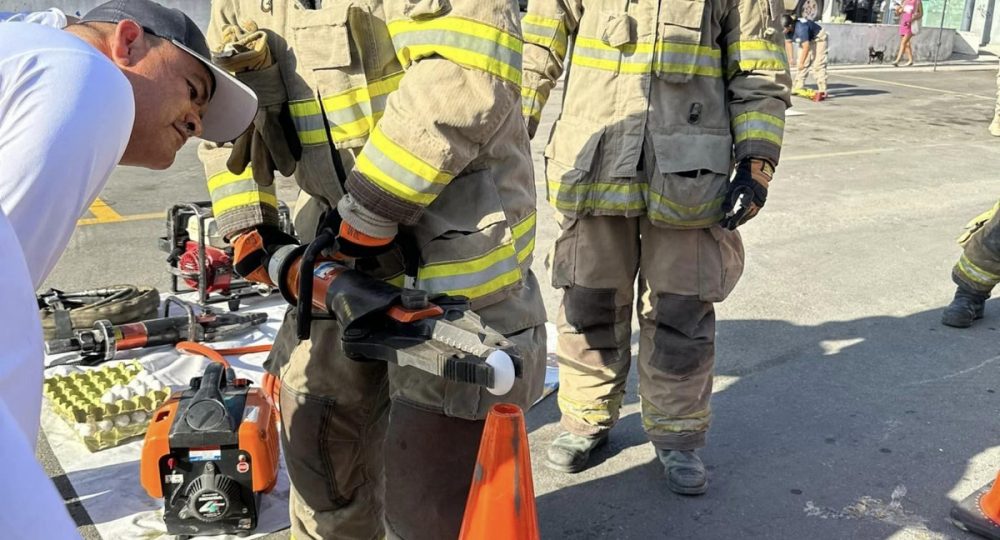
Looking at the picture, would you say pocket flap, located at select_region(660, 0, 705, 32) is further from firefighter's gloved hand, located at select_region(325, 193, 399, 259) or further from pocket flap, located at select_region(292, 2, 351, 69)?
firefighter's gloved hand, located at select_region(325, 193, 399, 259)

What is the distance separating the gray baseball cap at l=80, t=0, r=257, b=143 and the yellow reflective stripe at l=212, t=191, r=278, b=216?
0.98 ft

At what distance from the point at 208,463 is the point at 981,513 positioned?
2456 millimetres

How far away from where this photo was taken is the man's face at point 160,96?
5.49 feet

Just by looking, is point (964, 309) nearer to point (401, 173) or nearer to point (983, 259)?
point (983, 259)

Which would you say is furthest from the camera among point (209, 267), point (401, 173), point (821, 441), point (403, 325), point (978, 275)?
point (978, 275)

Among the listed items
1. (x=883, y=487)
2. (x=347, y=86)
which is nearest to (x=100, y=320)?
(x=347, y=86)

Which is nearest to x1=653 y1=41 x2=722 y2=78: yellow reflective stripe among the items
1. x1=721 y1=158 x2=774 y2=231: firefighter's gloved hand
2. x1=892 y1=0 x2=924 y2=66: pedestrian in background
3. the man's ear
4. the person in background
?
x1=721 y1=158 x2=774 y2=231: firefighter's gloved hand

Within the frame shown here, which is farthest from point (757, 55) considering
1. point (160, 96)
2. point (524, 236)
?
point (160, 96)

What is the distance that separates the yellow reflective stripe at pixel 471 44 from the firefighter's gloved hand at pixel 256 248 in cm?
70

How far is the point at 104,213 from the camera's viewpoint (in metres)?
6.75

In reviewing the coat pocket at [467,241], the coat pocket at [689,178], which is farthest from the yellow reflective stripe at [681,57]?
Result: the coat pocket at [467,241]

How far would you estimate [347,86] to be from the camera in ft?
6.72

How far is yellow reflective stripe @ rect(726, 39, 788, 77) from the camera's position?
10.0ft

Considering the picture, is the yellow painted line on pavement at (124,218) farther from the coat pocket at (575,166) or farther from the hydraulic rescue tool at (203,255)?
the coat pocket at (575,166)
